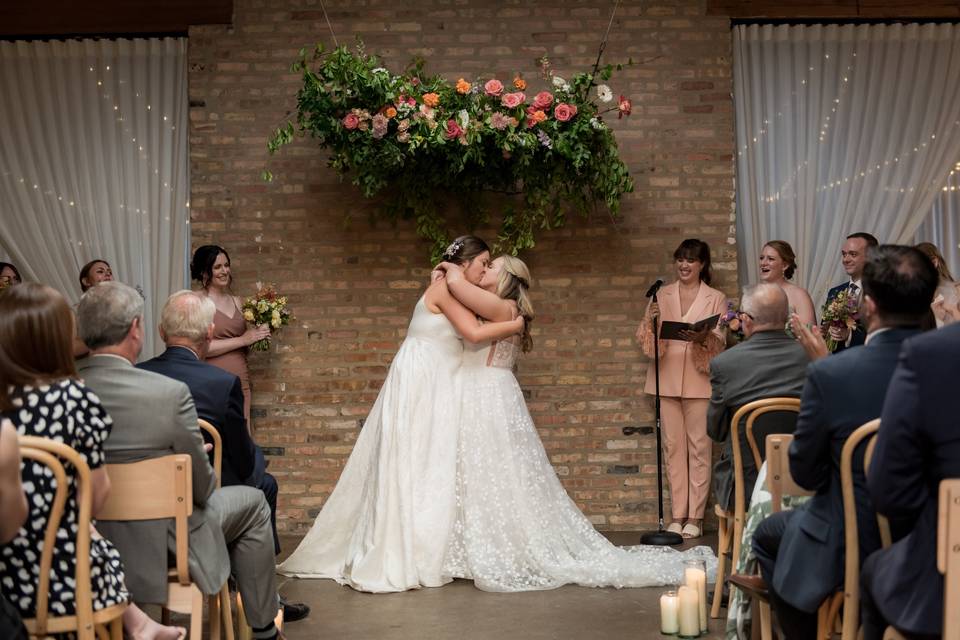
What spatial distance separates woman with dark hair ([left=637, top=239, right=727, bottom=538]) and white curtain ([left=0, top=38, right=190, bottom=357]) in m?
3.15

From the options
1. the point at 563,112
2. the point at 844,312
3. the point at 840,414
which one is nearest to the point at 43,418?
the point at 840,414

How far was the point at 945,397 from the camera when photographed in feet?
8.25

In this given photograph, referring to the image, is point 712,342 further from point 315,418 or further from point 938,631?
point 938,631

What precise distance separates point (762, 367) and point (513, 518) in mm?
1647

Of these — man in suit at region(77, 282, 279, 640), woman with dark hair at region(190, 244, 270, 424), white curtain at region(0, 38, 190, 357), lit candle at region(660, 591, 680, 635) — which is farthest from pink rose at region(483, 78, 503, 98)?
man in suit at region(77, 282, 279, 640)

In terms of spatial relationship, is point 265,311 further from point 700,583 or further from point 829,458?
point 829,458

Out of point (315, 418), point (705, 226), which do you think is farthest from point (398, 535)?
point (705, 226)

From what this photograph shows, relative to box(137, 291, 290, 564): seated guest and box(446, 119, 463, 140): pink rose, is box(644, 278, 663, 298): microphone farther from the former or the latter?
box(137, 291, 290, 564): seated guest

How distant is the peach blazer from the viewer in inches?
269

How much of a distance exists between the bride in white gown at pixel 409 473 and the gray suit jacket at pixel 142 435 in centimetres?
205

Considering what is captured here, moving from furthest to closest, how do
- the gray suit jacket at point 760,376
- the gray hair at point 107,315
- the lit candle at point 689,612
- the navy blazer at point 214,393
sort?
the gray suit jacket at point 760,376 → the lit candle at point 689,612 → the navy blazer at point 214,393 → the gray hair at point 107,315

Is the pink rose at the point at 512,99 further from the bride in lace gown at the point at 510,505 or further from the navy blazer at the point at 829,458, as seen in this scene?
the navy blazer at the point at 829,458

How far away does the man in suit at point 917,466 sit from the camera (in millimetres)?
2518

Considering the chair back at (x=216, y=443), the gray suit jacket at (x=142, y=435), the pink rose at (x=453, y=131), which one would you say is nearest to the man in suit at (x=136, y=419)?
the gray suit jacket at (x=142, y=435)
